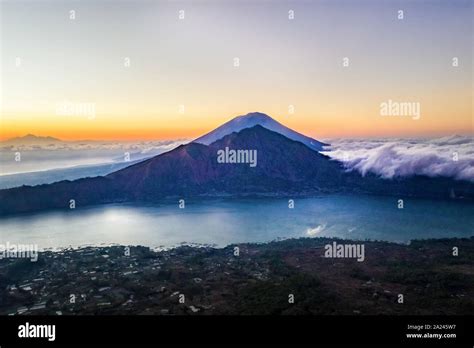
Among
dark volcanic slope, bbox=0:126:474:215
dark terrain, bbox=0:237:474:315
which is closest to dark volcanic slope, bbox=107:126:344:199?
dark volcanic slope, bbox=0:126:474:215

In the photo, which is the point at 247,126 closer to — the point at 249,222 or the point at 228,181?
the point at 228,181

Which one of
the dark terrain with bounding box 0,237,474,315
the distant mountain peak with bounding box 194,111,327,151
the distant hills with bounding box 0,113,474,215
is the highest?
the distant mountain peak with bounding box 194,111,327,151

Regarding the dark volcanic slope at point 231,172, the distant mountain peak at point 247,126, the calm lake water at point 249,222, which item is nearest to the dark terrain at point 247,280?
the calm lake water at point 249,222

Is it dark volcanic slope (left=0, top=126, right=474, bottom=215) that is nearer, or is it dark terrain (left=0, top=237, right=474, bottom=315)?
dark terrain (left=0, top=237, right=474, bottom=315)

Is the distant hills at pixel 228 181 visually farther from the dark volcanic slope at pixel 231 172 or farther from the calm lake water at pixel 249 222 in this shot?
the calm lake water at pixel 249 222

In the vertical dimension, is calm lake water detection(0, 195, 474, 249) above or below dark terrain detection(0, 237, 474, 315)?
above

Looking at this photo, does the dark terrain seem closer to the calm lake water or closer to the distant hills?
the calm lake water
